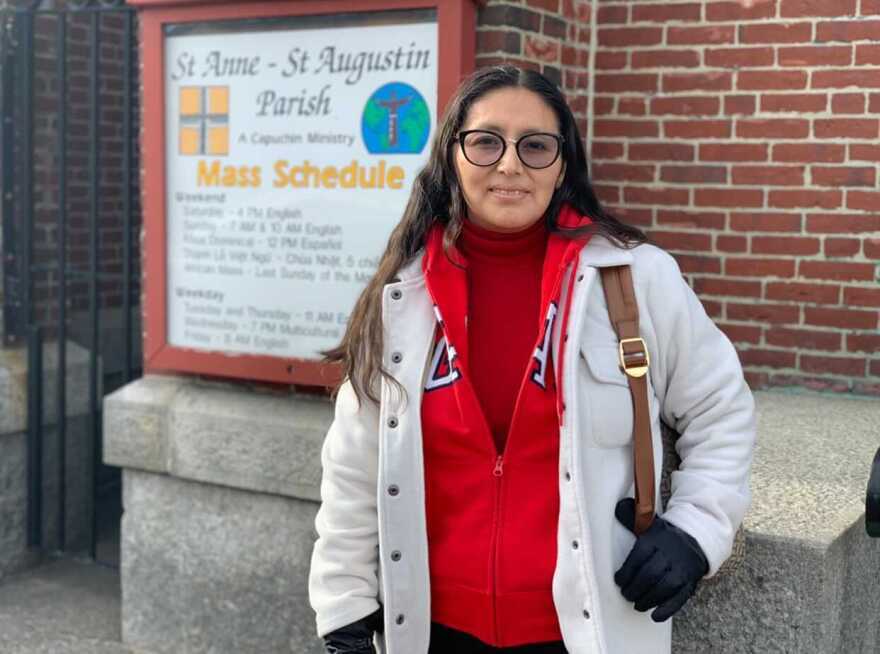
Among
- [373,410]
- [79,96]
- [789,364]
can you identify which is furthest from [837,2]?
[79,96]

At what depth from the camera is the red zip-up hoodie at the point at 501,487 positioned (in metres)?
2.13

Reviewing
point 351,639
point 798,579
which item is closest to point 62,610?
point 351,639

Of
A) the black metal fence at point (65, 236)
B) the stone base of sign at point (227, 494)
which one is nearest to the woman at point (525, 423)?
the stone base of sign at point (227, 494)

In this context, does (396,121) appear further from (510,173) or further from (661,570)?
(661,570)

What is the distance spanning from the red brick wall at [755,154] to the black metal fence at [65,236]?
2.02 metres

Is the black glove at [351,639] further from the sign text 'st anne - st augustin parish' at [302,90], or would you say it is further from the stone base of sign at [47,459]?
the stone base of sign at [47,459]

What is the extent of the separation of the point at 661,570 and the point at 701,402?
324 millimetres

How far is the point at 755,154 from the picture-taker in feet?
14.2

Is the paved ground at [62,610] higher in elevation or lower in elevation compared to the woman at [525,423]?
lower

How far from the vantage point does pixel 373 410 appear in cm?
229

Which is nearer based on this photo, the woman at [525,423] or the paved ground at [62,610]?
the woman at [525,423]

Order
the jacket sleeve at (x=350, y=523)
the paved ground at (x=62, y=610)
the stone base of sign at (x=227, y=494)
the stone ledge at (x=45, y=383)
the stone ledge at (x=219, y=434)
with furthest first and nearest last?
the stone ledge at (x=45, y=383) → the paved ground at (x=62, y=610) → the stone ledge at (x=219, y=434) → the stone base of sign at (x=227, y=494) → the jacket sleeve at (x=350, y=523)

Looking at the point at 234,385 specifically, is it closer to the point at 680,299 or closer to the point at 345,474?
the point at 345,474

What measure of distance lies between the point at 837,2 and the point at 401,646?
119 inches
